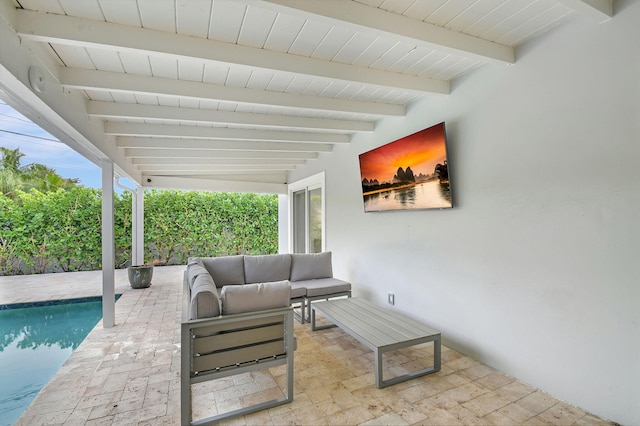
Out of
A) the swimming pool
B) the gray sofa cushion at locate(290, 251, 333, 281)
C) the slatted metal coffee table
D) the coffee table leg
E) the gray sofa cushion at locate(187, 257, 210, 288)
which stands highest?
the gray sofa cushion at locate(187, 257, 210, 288)

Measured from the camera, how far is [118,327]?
12.6ft

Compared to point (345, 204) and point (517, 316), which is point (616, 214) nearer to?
point (517, 316)

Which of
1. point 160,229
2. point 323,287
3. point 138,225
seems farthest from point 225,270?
point 160,229

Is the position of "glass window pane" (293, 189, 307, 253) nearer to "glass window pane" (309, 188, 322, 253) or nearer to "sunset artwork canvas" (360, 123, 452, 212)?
"glass window pane" (309, 188, 322, 253)

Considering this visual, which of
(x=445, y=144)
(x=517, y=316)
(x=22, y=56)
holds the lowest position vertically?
(x=517, y=316)

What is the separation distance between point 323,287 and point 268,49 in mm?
2910

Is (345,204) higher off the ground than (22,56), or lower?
lower

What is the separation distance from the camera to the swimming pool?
8.37 feet

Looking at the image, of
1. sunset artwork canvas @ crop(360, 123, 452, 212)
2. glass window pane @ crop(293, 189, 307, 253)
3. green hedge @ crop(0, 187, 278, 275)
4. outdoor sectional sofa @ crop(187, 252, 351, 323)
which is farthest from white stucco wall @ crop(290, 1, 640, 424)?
green hedge @ crop(0, 187, 278, 275)

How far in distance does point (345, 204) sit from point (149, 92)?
3.23 metres

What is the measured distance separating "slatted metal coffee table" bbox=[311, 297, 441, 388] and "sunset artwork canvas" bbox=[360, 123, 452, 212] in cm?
125

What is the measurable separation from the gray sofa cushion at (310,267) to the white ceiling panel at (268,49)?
197 cm

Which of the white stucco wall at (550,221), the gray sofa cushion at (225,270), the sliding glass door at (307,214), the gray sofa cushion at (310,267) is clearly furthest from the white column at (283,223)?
the white stucco wall at (550,221)

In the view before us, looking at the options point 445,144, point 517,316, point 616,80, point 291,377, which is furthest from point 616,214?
point 291,377
